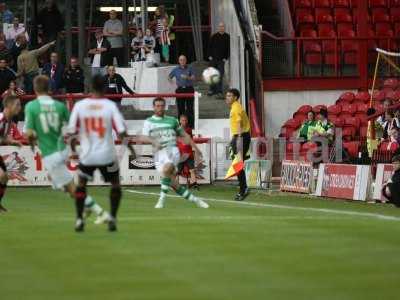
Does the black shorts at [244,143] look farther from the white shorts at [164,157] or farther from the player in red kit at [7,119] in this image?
the player in red kit at [7,119]

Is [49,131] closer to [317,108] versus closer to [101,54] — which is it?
[317,108]

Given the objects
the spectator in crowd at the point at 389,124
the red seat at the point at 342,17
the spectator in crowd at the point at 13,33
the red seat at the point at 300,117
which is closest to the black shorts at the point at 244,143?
the spectator in crowd at the point at 389,124

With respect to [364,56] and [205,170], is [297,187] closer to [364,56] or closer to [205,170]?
[205,170]

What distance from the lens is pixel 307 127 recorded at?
32.5 m

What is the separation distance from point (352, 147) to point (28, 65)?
→ 967 centimetres

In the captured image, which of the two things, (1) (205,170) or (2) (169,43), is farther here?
(2) (169,43)

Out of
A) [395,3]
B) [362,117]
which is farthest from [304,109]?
[395,3]

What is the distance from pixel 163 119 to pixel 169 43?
17.7 meters

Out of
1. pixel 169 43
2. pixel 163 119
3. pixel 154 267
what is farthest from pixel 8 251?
pixel 169 43

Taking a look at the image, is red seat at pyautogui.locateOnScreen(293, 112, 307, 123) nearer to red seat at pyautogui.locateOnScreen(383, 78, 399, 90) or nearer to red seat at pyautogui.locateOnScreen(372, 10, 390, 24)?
red seat at pyautogui.locateOnScreen(383, 78, 399, 90)

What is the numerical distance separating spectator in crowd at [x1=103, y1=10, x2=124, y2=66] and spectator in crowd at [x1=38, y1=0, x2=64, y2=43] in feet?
4.63

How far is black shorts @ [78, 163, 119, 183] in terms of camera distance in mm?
16641

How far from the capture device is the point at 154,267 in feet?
43.5

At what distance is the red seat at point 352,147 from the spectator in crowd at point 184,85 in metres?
4.88
